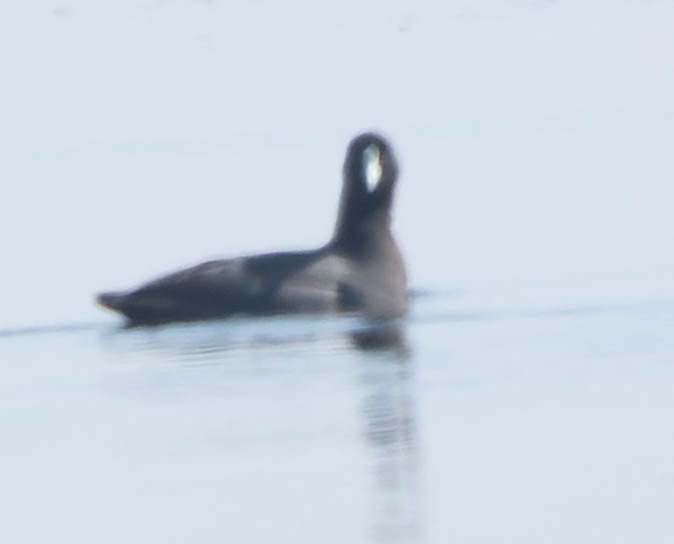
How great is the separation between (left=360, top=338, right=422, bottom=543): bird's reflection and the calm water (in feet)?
0.06

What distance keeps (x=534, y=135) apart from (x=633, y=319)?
32.1 ft

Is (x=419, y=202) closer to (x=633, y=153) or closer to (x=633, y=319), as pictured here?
(x=633, y=153)

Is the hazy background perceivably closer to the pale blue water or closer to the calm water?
the pale blue water

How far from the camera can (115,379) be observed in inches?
693

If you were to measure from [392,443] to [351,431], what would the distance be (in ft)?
1.20

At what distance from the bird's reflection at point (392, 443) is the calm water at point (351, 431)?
0.02m

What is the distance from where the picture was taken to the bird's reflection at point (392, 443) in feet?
43.7

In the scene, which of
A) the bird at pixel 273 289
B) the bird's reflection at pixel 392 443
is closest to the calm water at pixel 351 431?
the bird's reflection at pixel 392 443

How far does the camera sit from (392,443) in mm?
15016

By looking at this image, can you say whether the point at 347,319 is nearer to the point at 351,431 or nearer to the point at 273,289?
the point at 273,289

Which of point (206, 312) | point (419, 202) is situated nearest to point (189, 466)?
point (206, 312)

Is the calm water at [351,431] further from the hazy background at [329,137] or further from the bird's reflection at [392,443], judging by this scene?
the hazy background at [329,137]

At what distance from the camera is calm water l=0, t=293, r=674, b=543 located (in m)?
13.4

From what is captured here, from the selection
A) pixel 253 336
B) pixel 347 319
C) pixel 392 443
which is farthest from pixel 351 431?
pixel 347 319
